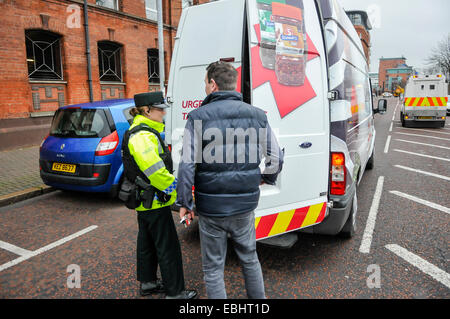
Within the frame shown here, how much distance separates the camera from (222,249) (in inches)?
91.2

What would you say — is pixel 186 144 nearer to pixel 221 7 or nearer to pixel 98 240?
pixel 221 7

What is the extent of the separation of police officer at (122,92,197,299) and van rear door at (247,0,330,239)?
2.69 ft

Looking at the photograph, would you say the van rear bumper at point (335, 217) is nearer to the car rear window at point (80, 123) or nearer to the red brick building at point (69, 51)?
the car rear window at point (80, 123)

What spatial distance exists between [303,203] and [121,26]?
41.1 feet

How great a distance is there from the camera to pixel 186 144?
2180 mm

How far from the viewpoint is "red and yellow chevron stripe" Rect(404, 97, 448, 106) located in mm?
16922

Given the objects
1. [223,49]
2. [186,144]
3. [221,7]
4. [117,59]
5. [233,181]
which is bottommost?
[233,181]

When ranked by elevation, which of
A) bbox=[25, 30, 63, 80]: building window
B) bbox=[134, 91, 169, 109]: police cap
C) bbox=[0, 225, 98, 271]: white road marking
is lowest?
bbox=[0, 225, 98, 271]: white road marking

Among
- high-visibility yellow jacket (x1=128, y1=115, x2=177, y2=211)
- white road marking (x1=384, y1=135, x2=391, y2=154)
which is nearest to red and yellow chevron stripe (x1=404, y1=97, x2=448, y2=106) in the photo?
white road marking (x1=384, y1=135, x2=391, y2=154)

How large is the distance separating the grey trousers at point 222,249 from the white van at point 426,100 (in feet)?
59.2

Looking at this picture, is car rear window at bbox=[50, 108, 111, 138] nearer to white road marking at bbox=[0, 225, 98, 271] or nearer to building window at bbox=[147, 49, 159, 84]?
white road marking at bbox=[0, 225, 98, 271]

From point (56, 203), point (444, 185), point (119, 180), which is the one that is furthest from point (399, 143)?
point (56, 203)

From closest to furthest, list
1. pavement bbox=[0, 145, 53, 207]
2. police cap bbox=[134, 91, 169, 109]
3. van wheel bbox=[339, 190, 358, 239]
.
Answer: police cap bbox=[134, 91, 169, 109], van wheel bbox=[339, 190, 358, 239], pavement bbox=[0, 145, 53, 207]

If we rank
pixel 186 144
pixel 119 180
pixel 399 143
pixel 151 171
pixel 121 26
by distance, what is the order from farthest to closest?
pixel 121 26 → pixel 399 143 → pixel 119 180 → pixel 151 171 → pixel 186 144
